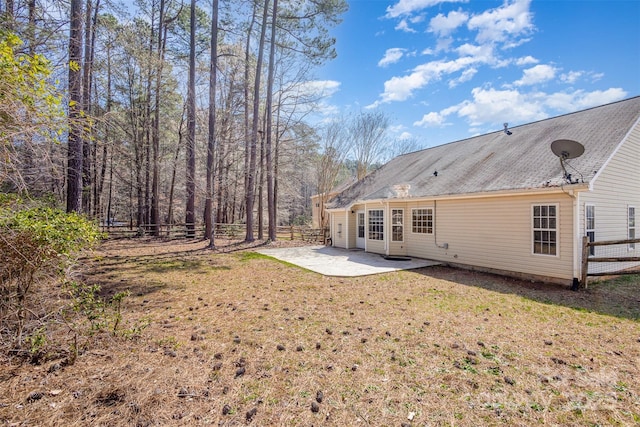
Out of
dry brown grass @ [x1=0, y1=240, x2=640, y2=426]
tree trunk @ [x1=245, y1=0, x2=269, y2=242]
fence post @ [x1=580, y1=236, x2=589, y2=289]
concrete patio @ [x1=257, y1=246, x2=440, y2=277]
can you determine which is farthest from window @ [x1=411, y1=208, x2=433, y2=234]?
tree trunk @ [x1=245, y1=0, x2=269, y2=242]

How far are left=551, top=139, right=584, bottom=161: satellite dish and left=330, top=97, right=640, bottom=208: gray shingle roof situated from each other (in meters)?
0.33

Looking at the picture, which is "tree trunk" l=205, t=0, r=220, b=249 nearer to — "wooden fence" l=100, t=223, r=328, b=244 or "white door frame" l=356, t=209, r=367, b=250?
"wooden fence" l=100, t=223, r=328, b=244

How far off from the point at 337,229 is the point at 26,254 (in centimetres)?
1307

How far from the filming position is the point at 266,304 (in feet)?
18.2

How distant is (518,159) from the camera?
9.43 m

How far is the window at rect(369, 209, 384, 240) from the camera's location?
41.5 ft

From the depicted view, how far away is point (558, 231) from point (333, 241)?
32.1 ft

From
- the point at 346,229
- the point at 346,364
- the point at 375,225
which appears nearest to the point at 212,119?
the point at 346,229

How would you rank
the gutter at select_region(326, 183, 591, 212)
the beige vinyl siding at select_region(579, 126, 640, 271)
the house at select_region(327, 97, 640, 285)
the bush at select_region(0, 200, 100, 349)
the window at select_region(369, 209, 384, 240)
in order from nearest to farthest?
the bush at select_region(0, 200, 100, 349)
the gutter at select_region(326, 183, 591, 212)
the house at select_region(327, 97, 640, 285)
the beige vinyl siding at select_region(579, 126, 640, 271)
the window at select_region(369, 209, 384, 240)

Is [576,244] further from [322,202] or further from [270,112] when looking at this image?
[322,202]

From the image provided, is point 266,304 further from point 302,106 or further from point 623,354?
point 302,106

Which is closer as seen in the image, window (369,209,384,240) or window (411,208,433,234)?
window (411,208,433,234)

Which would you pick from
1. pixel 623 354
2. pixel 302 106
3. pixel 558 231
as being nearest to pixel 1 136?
pixel 623 354

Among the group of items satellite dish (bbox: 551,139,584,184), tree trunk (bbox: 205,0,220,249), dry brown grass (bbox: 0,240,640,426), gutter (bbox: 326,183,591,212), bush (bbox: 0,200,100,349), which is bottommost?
dry brown grass (bbox: 0,240,640,426)
